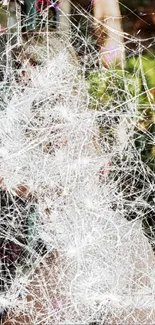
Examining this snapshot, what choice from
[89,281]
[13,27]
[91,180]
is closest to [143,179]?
[91,180]

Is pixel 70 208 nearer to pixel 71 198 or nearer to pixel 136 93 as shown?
pixel 71 198

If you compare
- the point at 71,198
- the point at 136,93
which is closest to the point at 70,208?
the point at 71,198

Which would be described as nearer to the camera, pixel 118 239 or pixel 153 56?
pixel 118 239

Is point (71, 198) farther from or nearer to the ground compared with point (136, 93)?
nearer to the ground

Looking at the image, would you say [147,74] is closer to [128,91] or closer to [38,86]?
[128,91]

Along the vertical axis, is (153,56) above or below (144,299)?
above
